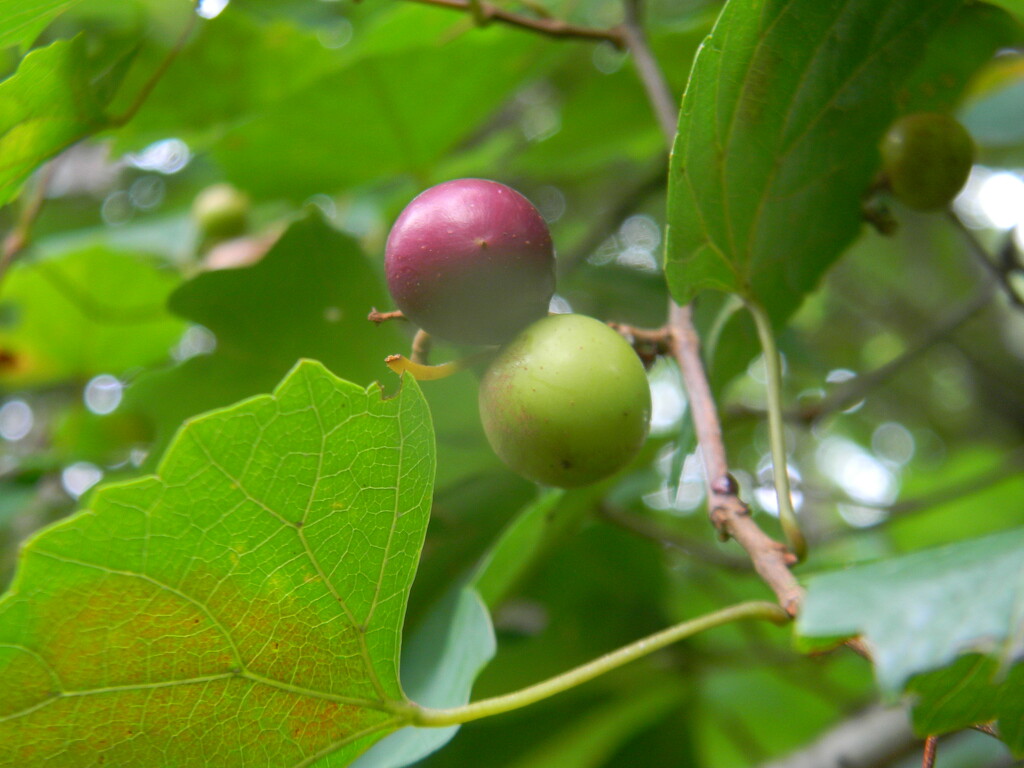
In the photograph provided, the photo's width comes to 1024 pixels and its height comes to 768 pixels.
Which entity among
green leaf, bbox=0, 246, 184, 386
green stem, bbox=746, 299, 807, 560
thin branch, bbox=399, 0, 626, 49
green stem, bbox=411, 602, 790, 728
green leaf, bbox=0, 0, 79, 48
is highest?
green leaf, bbox=0, 0, 79, 48

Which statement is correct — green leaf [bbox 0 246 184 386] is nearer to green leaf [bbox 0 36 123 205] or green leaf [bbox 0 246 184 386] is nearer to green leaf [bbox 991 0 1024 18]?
green leaf [bbox 0 36 123 205]

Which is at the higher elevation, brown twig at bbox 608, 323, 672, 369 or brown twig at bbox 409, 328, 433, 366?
brown twig at bbox 409, 328, 433, 366

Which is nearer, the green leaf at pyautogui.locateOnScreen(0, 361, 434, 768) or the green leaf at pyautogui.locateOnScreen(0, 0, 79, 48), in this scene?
the green leaf at pyautogui.locateOnScreen(0, 361, 434, 768)

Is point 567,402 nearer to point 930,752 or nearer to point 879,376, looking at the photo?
point 930,752

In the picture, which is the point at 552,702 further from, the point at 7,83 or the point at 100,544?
the point at 7,83

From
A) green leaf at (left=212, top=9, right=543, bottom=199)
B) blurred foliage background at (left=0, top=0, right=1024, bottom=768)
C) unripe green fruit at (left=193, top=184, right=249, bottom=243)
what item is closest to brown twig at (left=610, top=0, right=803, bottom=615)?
blurred foliage background at (left=0, top=0, right=1024, bottom=768)

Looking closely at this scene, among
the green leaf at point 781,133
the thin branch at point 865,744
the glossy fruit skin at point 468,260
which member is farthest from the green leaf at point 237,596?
the thin branch at point 865,744

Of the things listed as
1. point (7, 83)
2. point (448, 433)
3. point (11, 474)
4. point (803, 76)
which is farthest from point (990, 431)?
point (7, 83)
